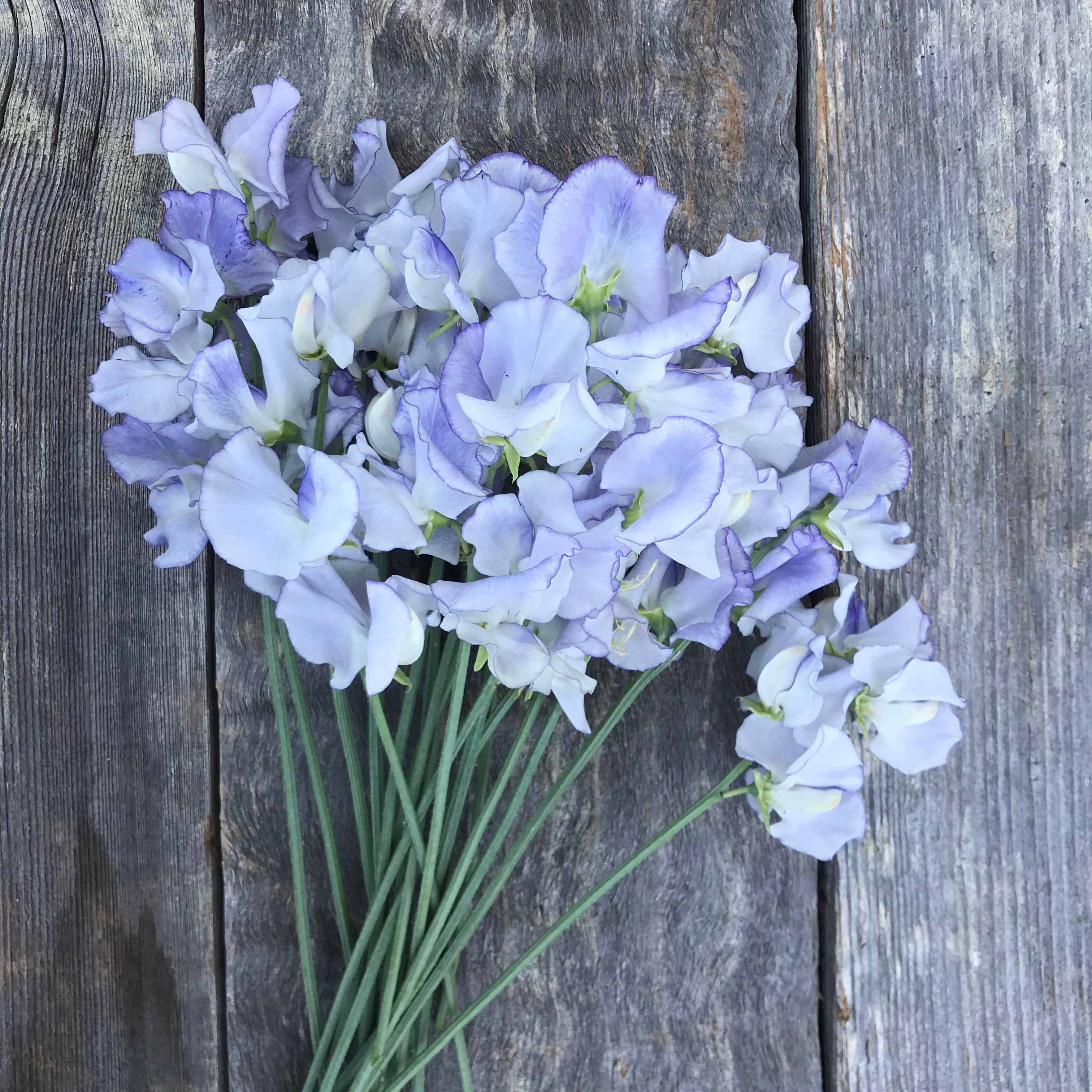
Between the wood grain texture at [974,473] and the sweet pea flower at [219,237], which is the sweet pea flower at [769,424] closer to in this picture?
the wood grain texture at [974,473]

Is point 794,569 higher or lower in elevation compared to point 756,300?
lower

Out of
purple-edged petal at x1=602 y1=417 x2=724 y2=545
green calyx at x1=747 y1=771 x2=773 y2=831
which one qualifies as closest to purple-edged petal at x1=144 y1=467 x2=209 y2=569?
purple-edged petal at x1=602 y1=417 x2=724 y2=545

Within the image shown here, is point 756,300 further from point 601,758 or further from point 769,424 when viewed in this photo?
point 601,758

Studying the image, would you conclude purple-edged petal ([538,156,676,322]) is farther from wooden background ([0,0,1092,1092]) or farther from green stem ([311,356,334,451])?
wooden background ([0,0,1092,1092])

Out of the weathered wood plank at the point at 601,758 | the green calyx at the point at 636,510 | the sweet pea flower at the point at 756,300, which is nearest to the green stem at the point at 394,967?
the weathered wood plank at the point at 601,758

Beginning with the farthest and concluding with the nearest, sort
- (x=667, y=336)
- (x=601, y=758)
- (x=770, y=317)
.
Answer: (x=601, y=758) < (x=770, y=317) < (x=667, y=336)

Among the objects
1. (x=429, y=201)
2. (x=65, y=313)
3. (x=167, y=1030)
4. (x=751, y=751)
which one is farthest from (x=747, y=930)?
(x=65, y=313)

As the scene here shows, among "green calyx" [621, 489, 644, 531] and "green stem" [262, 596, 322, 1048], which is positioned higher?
"green calyx" [621, 489, 644, 531]

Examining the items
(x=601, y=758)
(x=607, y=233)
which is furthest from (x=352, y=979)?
(x=607, y=233)
